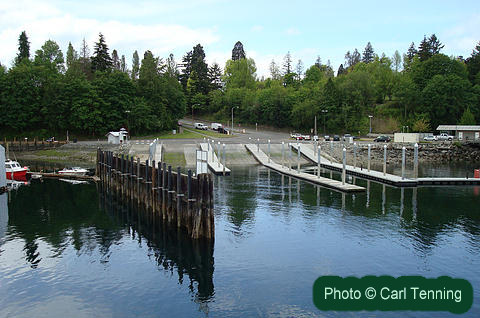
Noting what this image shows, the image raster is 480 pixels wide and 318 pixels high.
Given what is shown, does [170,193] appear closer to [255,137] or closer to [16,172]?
[16,172]

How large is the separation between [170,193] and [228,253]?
957cm

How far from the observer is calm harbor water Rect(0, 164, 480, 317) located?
21.8m

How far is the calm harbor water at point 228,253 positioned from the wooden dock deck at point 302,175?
Result: 12.4 ft

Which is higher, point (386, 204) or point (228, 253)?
point (386, 204)

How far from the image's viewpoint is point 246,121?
16600 cm

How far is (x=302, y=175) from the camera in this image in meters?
62.9

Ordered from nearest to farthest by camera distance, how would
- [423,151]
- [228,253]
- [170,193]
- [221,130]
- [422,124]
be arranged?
[228,253] → [170,193] → [423,151] → [422,124] → [221,130]

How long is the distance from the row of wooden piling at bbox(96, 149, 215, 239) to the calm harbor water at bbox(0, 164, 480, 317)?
1255mm

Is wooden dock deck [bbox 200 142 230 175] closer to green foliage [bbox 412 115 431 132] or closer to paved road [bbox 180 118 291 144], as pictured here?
paved road [bbox 180 118 291 144]

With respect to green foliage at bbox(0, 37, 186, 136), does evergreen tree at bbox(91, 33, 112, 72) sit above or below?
above

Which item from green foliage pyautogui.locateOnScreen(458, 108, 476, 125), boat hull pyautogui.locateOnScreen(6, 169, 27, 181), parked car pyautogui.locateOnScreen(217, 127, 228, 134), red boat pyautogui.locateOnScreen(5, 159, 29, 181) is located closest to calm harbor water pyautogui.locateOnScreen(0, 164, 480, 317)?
red boat pyautogui.locateOnScreen(5, 159, 29, 181)

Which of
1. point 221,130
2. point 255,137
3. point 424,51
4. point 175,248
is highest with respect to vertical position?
point 424,51

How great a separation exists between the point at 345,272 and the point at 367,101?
132743 millimetres

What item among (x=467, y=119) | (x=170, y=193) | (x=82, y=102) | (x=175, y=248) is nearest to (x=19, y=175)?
(x=170, y=193)
